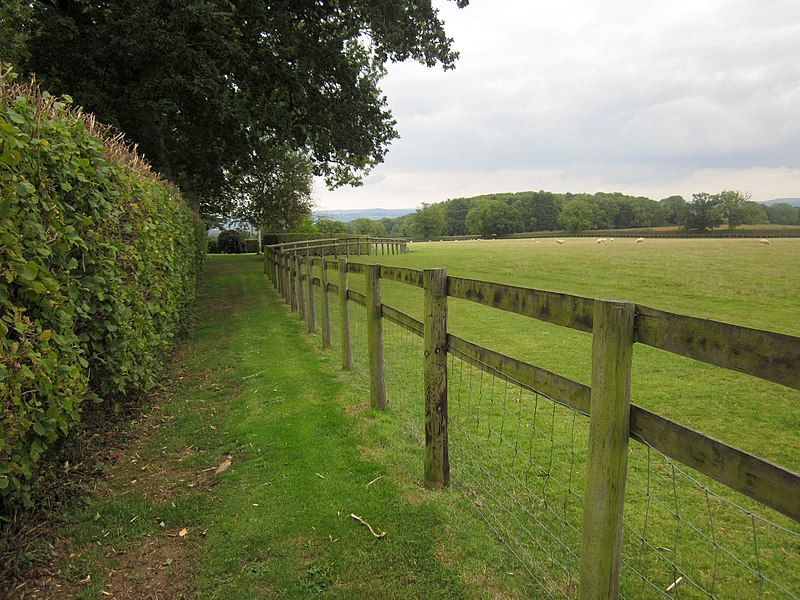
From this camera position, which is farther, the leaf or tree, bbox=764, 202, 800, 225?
tree, bbox=764, 202, 800, 225

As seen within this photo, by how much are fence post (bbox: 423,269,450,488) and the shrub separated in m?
50.7

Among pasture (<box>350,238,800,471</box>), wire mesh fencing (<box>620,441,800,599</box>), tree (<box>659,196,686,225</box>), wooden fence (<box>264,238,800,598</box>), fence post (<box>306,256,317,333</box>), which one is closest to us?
wooden fence (<box>264,238,800,598</box>)

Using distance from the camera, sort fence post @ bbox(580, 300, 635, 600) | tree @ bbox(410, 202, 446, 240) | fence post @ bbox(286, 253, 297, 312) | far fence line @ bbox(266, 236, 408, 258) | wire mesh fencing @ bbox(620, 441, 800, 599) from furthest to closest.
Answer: tree @ bbox(410, 202, 446, 240)
far fence line @ bbox(266, 236, 408, 258)
fence post @ bbox(286, 253, 297, 312)
wire mesh fencing @ bbox(620, 441, 800, 599)
fence post @ bbox(580, 300, 635, 600)

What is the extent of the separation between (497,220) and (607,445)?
12539 centimetres

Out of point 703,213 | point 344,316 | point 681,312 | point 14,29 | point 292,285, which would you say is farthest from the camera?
point 703,213

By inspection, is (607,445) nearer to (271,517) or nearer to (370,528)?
(370,528)

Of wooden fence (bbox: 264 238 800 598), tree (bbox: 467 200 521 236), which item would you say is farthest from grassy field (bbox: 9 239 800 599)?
tree (bbox: 467 200 521 236)

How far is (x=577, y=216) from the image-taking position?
11525 cm

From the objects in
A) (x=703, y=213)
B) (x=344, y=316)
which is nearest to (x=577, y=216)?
(x=703, y=213)

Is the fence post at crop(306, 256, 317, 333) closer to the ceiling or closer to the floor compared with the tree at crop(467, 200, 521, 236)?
closer to the floor

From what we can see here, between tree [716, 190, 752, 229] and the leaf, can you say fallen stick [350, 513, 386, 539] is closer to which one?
the leaf

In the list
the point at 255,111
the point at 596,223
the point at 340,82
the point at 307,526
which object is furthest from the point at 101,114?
the point at 596,223

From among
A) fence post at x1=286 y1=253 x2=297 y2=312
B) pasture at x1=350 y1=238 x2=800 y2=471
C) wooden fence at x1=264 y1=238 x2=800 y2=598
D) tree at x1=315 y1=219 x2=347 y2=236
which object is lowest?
pasture at x1=350 y1=238 x2=800 y2=471

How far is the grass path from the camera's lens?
287cm
